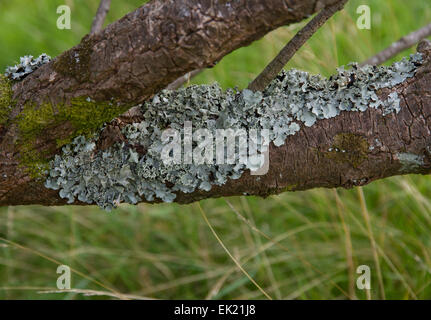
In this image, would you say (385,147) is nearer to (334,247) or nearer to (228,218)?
(334,247)

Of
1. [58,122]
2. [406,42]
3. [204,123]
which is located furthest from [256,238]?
[58,122]

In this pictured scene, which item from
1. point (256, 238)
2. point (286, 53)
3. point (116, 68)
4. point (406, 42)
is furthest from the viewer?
point (256, 238)

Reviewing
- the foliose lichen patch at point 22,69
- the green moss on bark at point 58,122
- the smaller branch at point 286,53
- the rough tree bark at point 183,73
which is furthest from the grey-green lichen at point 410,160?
the foliose lichen patch at point 22,69

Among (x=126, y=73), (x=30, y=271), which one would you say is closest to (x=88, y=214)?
(x=30, y=271)

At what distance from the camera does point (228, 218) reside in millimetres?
1837

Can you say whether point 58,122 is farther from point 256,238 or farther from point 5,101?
point 256,238

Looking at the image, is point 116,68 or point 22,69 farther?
point 22,69

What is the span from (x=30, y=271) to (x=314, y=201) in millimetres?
1221

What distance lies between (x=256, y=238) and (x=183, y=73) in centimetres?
107

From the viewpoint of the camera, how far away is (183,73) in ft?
2.27

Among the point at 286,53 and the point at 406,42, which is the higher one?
the point at 406,42

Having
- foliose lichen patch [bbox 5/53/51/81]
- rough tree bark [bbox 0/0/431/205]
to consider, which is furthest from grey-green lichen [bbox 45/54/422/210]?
foliose lichen patch [bbox 5/53/51/81]

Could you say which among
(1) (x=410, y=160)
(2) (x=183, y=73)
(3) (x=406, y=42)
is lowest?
(1) (x=410, y=160)
